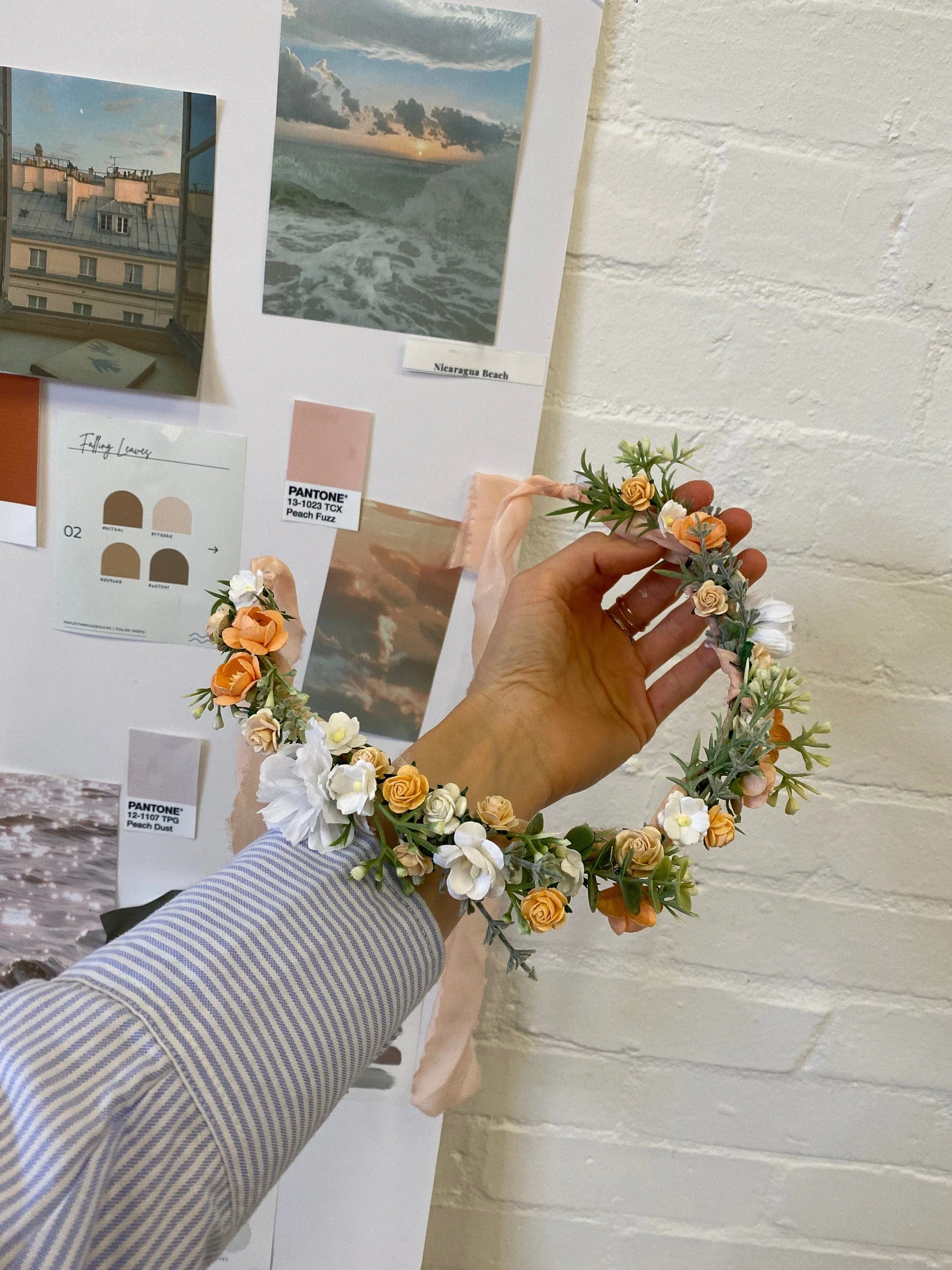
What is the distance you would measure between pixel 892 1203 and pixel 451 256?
0.97m

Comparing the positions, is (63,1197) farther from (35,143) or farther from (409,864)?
(35,143)

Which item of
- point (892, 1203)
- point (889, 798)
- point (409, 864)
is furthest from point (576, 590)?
point (892, 1203)

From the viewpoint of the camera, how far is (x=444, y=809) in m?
0.48

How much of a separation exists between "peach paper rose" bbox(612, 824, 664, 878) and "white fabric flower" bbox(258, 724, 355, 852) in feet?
0.51

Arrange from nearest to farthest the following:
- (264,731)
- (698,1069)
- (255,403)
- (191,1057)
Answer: (191,1057)
(264,731)
(255,403)
(698,1069)

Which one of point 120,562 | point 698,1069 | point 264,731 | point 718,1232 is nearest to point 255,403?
point 120,562

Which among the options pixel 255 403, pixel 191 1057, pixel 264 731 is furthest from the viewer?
pixel 255 403

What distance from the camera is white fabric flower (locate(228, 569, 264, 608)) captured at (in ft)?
1.73

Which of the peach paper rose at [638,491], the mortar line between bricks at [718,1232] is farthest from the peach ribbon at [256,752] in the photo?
the mortar line between bricks at [718,1232]

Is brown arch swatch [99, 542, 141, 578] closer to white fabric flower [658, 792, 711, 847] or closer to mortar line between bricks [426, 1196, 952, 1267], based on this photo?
white fabric flower [658, 792, 711, 847]

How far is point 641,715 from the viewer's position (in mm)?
656

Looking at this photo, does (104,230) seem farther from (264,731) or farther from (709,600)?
(709,600)

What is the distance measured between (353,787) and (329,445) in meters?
0.29

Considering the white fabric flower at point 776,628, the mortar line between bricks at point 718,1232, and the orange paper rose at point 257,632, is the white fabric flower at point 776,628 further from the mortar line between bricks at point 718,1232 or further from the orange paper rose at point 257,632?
the mortar line between bricks at point 718,1232
